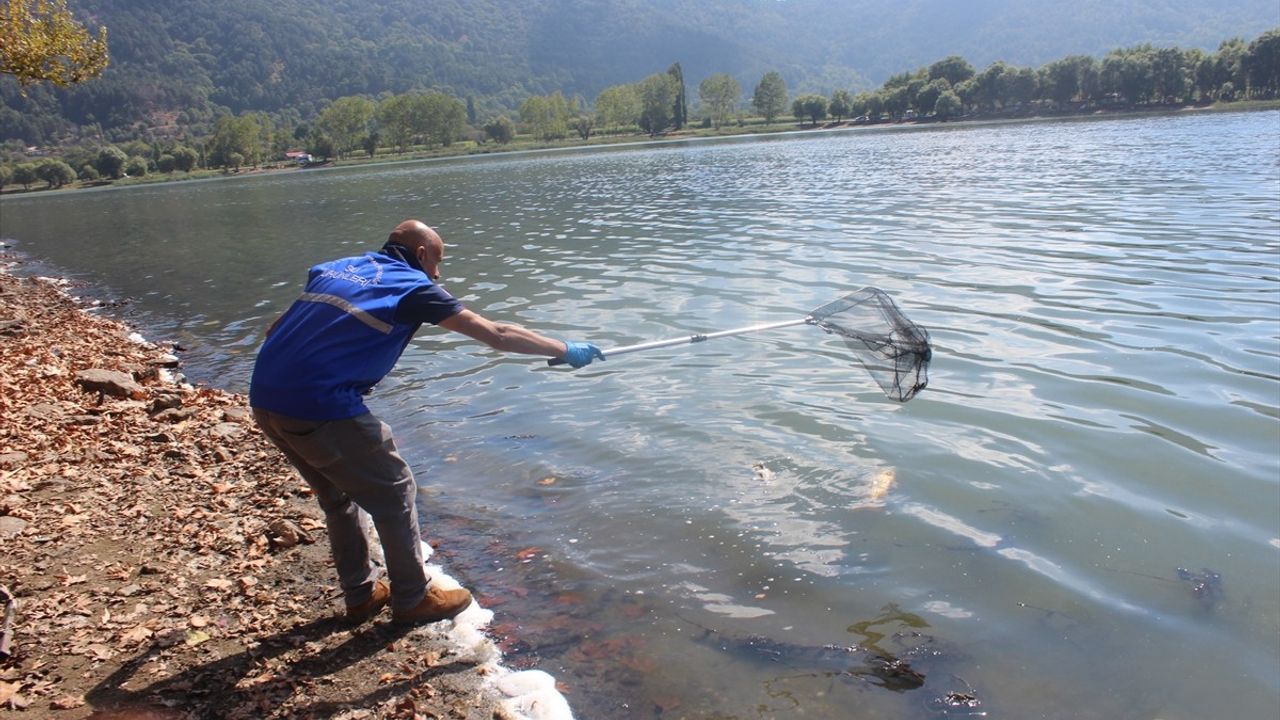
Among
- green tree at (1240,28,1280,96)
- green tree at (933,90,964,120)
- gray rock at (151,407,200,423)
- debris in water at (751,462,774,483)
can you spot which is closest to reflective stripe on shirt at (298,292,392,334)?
debris in water at (751,462,774,483)

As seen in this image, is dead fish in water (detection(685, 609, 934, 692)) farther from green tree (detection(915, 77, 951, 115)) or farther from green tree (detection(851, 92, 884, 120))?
green tree (detection(851, 92, 884, 120))

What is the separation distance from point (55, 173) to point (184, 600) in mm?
181233

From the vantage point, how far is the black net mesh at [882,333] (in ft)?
26.7

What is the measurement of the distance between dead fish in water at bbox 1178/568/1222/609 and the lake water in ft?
0.08

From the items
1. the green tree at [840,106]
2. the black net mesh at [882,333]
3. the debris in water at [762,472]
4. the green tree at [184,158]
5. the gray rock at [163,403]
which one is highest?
the green tree at [840,106]

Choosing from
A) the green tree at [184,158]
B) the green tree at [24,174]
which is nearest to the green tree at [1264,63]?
the green tree at [184,158]

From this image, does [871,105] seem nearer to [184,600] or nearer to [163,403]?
[163,403]

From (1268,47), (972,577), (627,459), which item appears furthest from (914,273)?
(1268,47)

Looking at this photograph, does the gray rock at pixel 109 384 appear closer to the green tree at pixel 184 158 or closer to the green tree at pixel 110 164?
the green tree at pixel 110 164

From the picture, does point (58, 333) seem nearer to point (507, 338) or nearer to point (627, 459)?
point (627, 459)

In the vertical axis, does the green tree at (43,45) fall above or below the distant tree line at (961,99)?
below

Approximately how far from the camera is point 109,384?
1114 centimetres

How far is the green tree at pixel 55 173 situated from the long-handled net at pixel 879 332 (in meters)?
181

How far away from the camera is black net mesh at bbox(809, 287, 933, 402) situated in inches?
321
